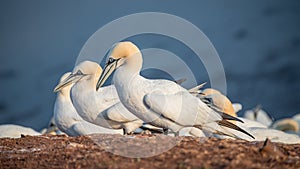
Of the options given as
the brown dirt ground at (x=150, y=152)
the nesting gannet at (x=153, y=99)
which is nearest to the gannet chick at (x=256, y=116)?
the nesting gannet at (x=153, y=99)

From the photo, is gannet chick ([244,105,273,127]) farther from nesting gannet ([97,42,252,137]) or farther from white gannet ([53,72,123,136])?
nesting gannet ([97,42,252,137])

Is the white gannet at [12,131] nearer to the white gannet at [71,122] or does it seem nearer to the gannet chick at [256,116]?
the white gannet at [71,122]

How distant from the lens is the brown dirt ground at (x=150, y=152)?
186 inches

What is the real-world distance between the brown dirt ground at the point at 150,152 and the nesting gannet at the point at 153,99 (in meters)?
0.92

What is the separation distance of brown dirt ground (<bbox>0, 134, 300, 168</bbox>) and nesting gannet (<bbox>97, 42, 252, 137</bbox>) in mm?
925

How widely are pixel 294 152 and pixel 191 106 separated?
2.06 meters

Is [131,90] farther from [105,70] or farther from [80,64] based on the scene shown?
[80,64]

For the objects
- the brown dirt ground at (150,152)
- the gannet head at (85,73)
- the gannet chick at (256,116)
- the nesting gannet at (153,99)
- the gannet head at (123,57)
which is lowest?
the brown dirt ground at (150,152)

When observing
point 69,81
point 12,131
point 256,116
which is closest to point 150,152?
point 69,81

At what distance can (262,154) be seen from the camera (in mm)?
4953

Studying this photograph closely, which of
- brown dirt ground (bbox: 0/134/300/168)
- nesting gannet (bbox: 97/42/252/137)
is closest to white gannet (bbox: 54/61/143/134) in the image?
nesting gannet (bbox: 97/42/252/137)

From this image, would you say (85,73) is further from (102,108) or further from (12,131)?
(12,131)

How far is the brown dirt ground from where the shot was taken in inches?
186

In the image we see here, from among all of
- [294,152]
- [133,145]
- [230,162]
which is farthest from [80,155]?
[294,152]
